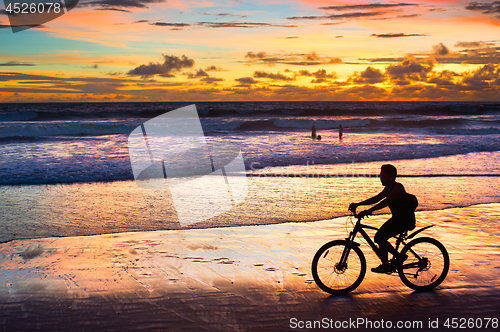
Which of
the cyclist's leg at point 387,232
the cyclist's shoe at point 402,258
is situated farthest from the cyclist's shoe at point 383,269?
the cyclist's shoe at point 402,258

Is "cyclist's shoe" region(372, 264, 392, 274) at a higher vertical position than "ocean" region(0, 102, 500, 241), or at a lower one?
higher

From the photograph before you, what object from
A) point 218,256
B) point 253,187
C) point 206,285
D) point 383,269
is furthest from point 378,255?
point 253,187

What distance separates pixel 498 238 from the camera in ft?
21.6

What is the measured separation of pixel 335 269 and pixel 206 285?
5.41 feet

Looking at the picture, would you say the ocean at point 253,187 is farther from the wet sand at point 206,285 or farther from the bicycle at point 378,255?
the bicycle at point 378,255

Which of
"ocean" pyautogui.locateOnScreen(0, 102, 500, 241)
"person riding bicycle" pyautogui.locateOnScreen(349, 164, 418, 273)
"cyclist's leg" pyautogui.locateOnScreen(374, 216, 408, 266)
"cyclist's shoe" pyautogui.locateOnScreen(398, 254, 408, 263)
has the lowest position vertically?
"ocean" pyautogui.locateOnScreen(0, 102, 500, 241)

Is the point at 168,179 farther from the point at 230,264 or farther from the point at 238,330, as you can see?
the point at 238,330

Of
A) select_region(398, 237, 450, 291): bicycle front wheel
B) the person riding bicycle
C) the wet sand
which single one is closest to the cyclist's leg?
the person riding bicycle

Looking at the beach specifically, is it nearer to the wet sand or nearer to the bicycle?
the wet sand

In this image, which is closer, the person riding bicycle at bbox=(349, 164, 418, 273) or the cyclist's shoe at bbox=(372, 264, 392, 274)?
the person riding bicycle at bbox=(349, 164, 418, 273)

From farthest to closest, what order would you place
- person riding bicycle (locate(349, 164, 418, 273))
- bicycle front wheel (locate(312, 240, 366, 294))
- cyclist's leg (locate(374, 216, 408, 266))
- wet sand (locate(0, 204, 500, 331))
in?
bicycle front wheel (locate(312, 240, 366, 294))
cyclist's leg (locate(374, 216, 408, 266))
person riding bicycle (locate(349, 164, 418, 273))
wet sand (locate(0, 204, 500, 331))

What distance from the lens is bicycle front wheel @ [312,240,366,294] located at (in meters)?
4.62

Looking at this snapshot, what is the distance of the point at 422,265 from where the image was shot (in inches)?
182

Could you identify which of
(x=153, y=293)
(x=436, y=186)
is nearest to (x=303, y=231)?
(x=153, y=293)
